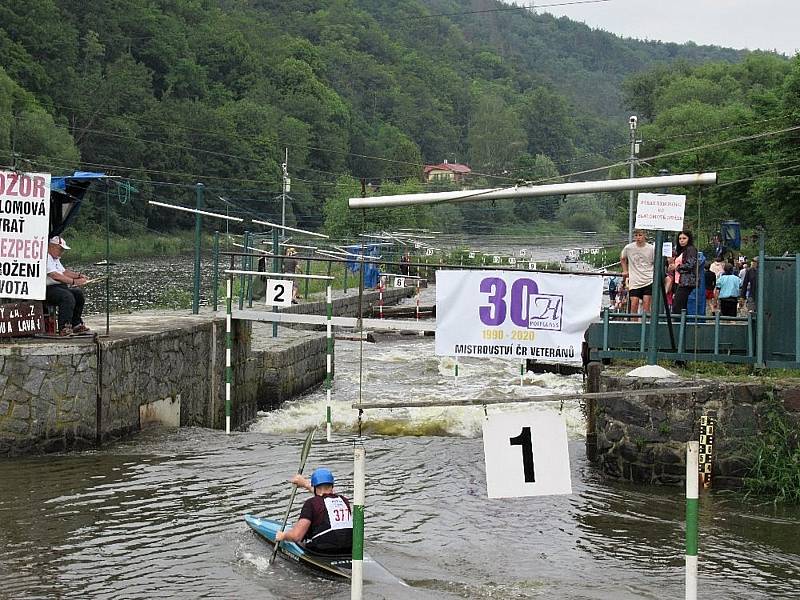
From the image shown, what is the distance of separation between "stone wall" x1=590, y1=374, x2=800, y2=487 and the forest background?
22.6m

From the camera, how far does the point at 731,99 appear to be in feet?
359

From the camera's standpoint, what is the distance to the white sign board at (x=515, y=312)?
1250cm

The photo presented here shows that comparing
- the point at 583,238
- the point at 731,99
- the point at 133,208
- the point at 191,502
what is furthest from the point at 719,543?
the point at 731,99

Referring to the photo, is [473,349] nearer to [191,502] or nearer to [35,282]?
[191,502]

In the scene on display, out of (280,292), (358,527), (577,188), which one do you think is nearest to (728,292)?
(280,292)

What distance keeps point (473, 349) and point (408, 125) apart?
139 meters

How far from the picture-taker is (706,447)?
47.3 feet

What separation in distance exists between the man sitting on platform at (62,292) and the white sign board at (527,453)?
8775 mm

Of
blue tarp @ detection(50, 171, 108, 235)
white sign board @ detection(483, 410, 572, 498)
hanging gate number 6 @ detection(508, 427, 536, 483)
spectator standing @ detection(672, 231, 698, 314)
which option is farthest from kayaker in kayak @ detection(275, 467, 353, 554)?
blue tarp @ detection(50, 171, 108, 235)

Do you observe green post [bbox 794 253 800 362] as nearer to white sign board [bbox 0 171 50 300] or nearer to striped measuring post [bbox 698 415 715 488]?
striped measuring post [bbox 698 415 715 488]

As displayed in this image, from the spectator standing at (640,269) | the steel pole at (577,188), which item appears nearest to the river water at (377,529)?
the spectator standing at (640,269)

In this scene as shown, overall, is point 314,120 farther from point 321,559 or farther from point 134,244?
point 321,559

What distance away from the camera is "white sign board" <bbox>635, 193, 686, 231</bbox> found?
44.5 feet

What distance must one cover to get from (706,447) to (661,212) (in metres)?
2.95
